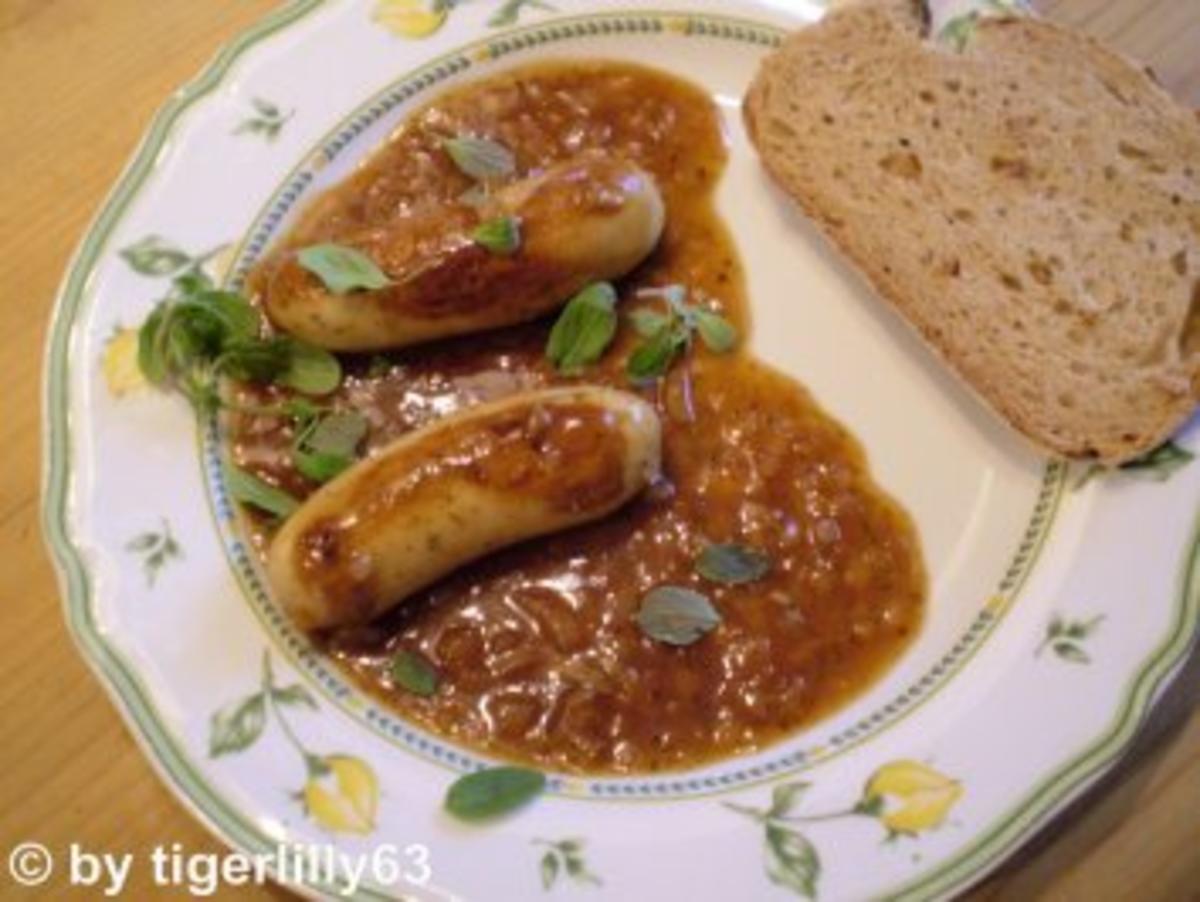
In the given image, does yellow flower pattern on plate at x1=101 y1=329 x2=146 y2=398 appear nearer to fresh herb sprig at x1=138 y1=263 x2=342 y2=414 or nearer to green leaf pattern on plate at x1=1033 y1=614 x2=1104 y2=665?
fresh herb sprig at x1=138 y1=263 x2=342 y2=414

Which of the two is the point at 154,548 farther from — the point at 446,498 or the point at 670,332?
the point at 670,332

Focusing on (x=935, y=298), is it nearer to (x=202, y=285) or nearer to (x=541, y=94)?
(x=541, y=94)

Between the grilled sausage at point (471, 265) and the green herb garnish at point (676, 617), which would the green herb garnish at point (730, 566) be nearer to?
the green herb garnish at point (676, 617)

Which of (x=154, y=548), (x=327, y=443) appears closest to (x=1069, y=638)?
(x=327, y=443)

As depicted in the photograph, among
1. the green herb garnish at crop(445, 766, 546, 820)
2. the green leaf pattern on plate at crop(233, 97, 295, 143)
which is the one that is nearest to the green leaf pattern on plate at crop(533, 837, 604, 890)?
the green herb garnish at crop(445, 766, 546, 820)

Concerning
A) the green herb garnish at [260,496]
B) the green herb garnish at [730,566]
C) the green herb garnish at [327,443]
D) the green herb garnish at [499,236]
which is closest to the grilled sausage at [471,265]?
the green herb garnish at [499,236]

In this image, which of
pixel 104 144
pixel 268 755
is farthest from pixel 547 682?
pixel 104 144
